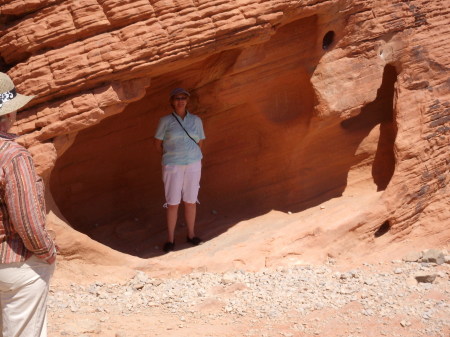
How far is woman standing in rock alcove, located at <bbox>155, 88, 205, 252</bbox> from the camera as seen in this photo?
6488mm

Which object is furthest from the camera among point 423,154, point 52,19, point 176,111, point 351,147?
point 351,147

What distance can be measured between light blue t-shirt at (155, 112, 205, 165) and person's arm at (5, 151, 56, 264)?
3075mm

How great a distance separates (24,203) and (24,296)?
57 cm

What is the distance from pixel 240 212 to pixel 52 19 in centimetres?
331

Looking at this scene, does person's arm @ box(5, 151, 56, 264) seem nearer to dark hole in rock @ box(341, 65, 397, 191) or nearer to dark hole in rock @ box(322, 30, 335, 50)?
dark hole in rock @ box(322, 30, 335, 50)

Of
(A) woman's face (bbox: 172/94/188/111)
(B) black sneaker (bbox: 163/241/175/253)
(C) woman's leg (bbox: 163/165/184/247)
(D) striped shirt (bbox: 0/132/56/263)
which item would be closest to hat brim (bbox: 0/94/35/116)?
(D) striped shirt (bbox: 0/132/56/263)

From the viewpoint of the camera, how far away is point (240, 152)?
769 cm

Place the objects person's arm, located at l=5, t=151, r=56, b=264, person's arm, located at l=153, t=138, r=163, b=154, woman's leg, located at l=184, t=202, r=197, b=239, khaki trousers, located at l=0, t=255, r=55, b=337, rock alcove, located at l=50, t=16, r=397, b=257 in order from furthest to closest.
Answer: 1. rock alcove, located at l=50, t=16, r=397, b=257
2. woman's leg, located at l=184, t=202, r=197, b=239
3. person's arm, located at l=153, t=138, r=163, b=154
4. khaki trousers, located at l=0, t=255, r=55, b=337
5. person's arm, located at l=5, t=151, r=56, b=264

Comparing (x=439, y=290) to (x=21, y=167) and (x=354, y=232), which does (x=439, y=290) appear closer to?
(x=354, y=232)

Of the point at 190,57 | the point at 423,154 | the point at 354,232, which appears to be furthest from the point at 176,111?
the point at 423,154

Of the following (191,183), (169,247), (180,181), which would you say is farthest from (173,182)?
Answer: (169,247)

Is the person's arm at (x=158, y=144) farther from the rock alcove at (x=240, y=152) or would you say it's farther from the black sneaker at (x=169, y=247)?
the black sneaker at (x=169, y=247)

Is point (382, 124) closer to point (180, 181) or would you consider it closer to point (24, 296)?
point (180, 181)

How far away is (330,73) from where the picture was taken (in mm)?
6859
